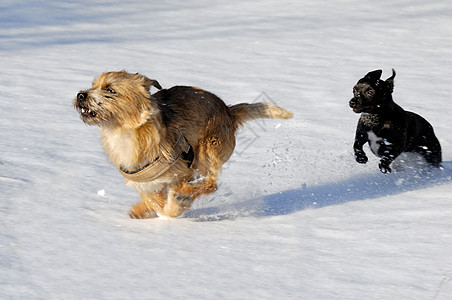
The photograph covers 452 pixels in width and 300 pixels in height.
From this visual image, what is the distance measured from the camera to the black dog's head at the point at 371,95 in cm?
527

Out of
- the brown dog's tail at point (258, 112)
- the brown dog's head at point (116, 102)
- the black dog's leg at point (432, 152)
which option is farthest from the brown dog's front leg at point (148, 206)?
the black dog's leg at point (432, 152)

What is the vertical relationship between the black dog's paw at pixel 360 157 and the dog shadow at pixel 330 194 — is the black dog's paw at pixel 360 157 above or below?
above

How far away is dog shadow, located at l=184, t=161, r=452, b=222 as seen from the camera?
4613mm

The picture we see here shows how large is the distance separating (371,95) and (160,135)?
2.02m

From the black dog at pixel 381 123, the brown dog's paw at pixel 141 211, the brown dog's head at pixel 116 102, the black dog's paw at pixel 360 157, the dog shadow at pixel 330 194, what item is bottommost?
the dog shadow at pixel 330 194

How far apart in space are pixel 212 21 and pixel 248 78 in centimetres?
404

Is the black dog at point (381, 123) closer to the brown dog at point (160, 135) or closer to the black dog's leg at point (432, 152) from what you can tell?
the black dog's leg at point (432, 152)

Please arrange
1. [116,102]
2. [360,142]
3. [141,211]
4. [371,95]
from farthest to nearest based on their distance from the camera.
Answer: [360,142]
[371,95]
[141,211]
[116,102]

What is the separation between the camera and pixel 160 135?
4207 mm

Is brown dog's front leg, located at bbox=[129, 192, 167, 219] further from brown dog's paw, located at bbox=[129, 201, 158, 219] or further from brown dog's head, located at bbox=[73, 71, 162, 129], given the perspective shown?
brown dog's head, located at bbox=[73, 71, 162, 129]

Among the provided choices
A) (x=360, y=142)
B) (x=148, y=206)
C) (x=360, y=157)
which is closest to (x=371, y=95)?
(x=360, y=142)

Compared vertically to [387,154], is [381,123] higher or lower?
higher

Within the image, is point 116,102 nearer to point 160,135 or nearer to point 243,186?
point 160,135

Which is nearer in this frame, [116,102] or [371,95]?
[116,102]
